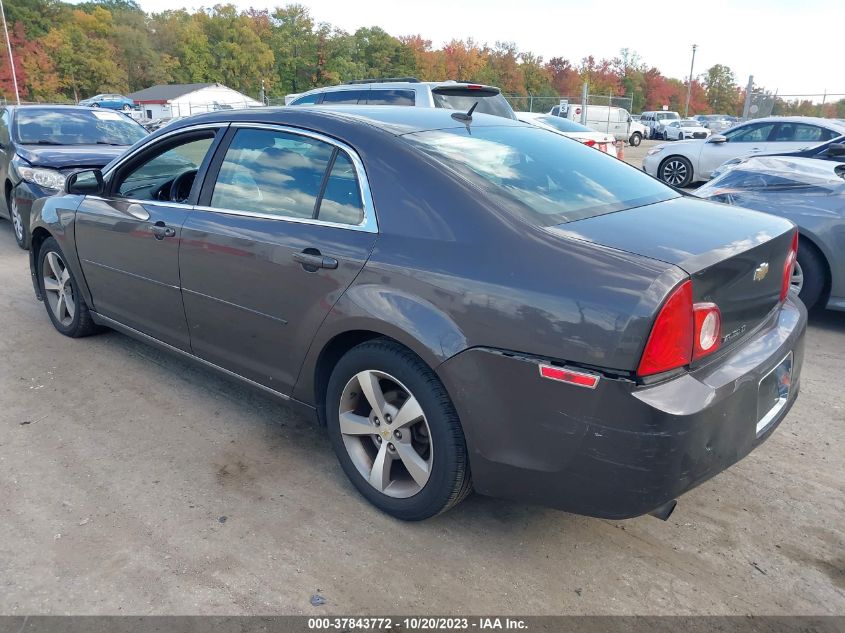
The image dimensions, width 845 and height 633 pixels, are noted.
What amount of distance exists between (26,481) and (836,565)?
11.6ft

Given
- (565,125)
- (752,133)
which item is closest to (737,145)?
(752,133)

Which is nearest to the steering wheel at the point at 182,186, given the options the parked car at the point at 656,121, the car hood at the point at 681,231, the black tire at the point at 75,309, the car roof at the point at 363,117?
the car roof at the point at 363,117

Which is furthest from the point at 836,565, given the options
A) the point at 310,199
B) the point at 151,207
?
the point at 151,207

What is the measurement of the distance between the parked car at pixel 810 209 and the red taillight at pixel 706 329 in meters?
3.41

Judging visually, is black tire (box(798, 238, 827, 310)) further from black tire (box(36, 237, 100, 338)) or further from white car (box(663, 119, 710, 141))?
white car (box(663, 119, 710, 141))

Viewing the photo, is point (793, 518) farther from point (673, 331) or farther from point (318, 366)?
point (318, 366)

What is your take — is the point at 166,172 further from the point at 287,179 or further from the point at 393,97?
the point at 393,97

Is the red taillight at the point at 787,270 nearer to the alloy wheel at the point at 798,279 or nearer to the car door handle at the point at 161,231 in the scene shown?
the alloy wheel at the point at 798,279

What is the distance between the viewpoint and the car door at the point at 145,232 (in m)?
3.58

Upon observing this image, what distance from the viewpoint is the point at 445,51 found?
79125 mm

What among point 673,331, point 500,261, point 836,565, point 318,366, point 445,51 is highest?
point 445,51

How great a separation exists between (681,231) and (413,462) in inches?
54.4

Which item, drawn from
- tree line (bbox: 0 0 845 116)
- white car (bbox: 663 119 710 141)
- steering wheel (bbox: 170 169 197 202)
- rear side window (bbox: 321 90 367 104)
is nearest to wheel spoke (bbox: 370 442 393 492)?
steering wheel (bbox: 170 169 197 202)

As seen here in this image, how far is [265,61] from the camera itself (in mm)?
79125
